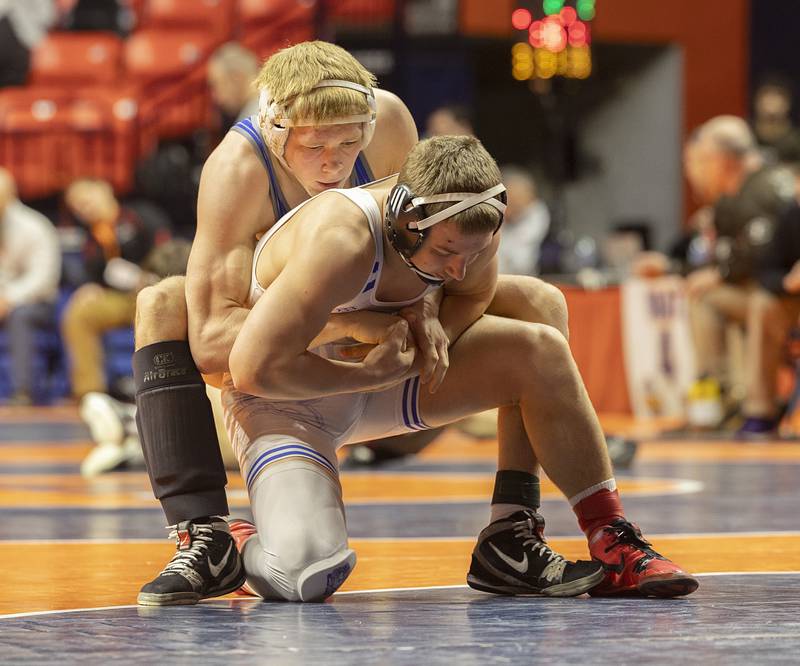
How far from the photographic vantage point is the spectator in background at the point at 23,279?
39.0 feet

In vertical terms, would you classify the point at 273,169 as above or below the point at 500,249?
below

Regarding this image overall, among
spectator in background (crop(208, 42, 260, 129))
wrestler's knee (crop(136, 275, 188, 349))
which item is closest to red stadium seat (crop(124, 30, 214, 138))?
spectator in background (crop(208, 42, 260, 129))

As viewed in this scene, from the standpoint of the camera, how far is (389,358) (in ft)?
10.7

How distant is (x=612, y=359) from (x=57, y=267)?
13.5 ft

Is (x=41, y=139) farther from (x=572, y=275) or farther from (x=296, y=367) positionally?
(x=296, y=367)

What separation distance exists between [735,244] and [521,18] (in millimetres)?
4910

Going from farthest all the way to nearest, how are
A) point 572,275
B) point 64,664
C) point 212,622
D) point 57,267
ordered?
point 57,267
point 572,275
point 212,622
point 64,664

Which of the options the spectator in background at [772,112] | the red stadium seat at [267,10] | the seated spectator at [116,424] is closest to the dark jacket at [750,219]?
the spectator in background at [772,112]

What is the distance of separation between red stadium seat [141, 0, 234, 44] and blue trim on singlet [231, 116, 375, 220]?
12196 mm

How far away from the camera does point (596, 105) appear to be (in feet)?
58.2

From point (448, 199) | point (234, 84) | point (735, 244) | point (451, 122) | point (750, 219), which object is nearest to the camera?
point (448, 199)

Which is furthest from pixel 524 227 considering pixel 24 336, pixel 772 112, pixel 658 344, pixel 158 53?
pixel 158 53

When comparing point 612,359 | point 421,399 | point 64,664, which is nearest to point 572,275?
point 612,359

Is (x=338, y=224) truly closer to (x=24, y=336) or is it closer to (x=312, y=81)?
(x=312, y=81)
